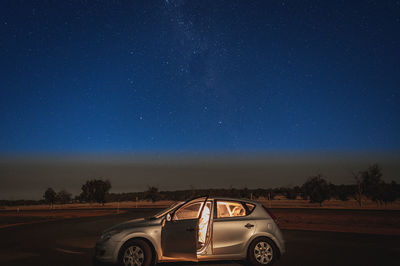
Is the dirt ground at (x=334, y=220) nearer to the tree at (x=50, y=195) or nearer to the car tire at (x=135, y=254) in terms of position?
the car tire at (x=135, y=254)

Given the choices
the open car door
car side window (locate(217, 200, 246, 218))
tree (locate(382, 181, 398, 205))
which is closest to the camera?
the open car door

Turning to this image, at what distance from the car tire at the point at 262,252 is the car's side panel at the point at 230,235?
0.75 ft

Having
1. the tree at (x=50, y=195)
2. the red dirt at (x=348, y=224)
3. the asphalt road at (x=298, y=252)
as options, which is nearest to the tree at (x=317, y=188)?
the red dirt at (x=348, y=224)

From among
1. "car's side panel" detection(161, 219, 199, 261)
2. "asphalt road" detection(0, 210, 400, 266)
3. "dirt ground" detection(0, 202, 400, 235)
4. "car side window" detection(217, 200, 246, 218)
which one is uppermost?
"car side window" detection(217, 200, 246, 218)

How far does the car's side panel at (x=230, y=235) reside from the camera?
23.8ft

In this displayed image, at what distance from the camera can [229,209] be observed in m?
7.76

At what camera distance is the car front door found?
7258 mm

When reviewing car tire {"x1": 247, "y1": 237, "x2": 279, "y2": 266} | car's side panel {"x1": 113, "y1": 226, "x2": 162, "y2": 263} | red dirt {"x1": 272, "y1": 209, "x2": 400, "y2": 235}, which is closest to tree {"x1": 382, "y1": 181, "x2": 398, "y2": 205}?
red dirt {"x1": 272, "y1": 209, "x2": 400, "y2": 235}

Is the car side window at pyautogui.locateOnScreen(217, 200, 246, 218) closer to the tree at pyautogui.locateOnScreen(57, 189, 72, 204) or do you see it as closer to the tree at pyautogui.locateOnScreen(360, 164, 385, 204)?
the tree at pyautogui.locateOnScreen(360, 164, 385, 204)

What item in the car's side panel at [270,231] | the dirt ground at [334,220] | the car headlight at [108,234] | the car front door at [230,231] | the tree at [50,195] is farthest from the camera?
the tree at [50,195]

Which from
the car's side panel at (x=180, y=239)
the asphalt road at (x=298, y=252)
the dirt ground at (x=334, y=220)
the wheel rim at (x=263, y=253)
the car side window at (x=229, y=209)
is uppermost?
the car side window at (x=229, y=209)

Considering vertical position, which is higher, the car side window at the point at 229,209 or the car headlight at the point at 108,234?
the car side window at the point at 229,209

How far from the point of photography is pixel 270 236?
294 inches

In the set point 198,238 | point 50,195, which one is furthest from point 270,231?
point 50,195
